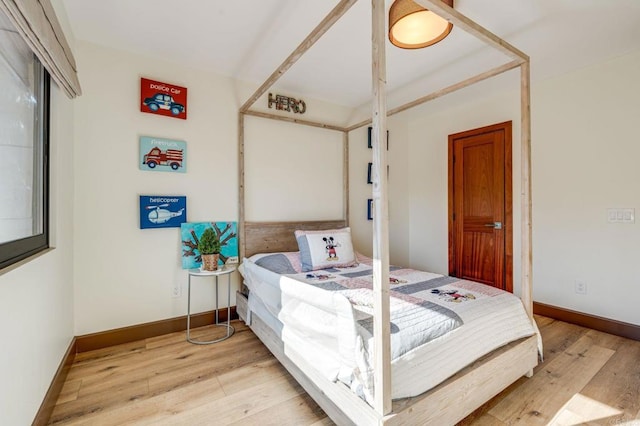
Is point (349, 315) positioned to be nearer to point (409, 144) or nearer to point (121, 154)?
point (121, 154)

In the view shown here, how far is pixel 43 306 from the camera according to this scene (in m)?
1.58

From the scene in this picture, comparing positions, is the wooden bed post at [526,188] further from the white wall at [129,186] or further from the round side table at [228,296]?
the white wall at [129,186]

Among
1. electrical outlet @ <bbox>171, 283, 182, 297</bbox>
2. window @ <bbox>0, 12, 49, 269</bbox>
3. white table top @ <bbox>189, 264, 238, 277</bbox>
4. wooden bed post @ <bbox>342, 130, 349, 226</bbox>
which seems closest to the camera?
window @ <bbox>0, 12, 49, 269</bbox>

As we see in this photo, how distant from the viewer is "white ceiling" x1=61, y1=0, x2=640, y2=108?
76.6 inches

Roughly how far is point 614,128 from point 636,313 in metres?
1.60

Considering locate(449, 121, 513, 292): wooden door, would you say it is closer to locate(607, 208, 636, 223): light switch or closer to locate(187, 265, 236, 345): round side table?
locate(607, 208, 636, 223): light switch

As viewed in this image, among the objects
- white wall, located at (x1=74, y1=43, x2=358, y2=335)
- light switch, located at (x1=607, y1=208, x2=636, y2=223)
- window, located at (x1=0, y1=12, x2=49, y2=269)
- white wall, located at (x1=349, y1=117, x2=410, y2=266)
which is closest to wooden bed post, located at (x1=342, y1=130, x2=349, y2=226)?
white wall, located at (x1=349, y1=117, x2=410, y2=266)

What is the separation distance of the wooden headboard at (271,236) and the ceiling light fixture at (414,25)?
6.69ft

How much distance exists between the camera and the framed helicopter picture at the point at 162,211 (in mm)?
2531

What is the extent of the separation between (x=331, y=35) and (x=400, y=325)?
2101mm

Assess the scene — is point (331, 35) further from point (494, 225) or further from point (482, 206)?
point (494, 225)

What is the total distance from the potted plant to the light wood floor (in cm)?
65

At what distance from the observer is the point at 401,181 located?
4.38m

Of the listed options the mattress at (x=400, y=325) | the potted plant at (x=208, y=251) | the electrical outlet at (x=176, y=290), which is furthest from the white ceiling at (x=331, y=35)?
the electrical outlet at (x=176, y=290)
